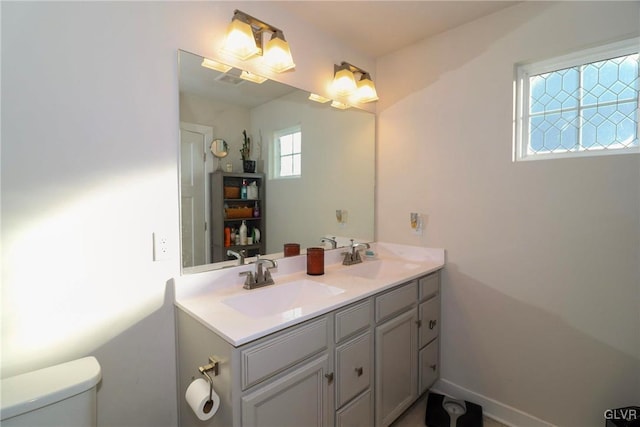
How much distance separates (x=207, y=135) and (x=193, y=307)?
0.80 m

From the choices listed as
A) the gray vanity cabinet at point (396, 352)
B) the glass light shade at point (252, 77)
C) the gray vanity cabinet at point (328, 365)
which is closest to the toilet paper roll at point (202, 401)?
the gray vanity cabinet at point (328, 365)

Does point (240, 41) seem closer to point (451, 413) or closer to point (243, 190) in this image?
point (243, 190)

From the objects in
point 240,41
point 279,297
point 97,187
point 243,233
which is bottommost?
point 279,297

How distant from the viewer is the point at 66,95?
1.09 meters

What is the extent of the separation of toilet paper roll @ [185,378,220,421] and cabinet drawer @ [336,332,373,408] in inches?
20.4

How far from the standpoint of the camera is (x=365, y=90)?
212cm

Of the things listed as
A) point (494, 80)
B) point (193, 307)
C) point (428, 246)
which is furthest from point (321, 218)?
point (494, 80)

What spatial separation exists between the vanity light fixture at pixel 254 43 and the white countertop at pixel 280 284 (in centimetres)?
108

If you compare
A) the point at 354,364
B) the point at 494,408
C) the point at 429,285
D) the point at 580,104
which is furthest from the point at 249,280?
the point at 580,104

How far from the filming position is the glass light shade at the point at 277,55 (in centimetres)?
156

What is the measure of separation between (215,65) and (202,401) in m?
1.42

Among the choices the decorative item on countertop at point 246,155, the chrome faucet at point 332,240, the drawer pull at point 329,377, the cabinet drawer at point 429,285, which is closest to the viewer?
the drawer pull at point 329,377

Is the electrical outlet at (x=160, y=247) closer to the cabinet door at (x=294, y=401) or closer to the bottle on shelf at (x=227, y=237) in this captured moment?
the bottle on shelf at (x=227, y=237)

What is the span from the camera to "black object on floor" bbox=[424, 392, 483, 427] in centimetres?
175
